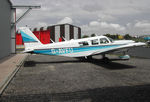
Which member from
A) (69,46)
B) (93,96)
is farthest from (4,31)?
(93,96)

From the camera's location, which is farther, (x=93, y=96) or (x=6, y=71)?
(x=6, y=71)

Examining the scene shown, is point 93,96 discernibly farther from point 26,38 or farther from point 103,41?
point 26,38

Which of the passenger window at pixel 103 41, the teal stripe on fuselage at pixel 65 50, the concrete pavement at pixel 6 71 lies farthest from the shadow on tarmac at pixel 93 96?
the passenger window at pixel 103 41

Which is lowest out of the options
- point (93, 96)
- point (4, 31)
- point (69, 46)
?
point (93, 96)

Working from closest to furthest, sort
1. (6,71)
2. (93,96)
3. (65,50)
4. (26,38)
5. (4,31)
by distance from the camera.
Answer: (93,96) → (6,71) → (26,38) → (65,50) → (4,31)

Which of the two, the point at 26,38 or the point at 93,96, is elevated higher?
the point at 26,38

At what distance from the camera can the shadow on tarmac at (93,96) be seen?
436cm

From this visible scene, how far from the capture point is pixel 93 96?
15.3ft

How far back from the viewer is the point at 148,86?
18.7 ft

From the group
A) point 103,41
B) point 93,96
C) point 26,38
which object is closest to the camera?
point 93,96

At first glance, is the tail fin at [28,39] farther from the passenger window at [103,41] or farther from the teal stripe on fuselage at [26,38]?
the passenger window at [103,41]

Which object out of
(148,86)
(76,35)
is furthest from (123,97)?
(76,35)

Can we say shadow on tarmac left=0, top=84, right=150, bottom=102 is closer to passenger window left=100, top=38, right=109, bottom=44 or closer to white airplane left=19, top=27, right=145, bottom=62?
white airplane left=19, top=27, right=145, bottom=62

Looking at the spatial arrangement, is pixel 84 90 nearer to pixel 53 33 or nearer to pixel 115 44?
pixel 115 44
